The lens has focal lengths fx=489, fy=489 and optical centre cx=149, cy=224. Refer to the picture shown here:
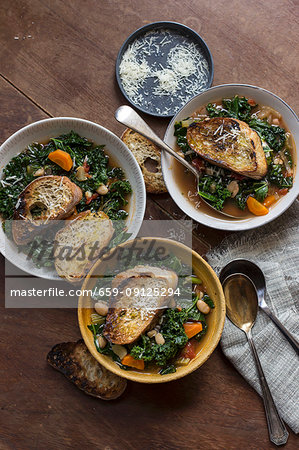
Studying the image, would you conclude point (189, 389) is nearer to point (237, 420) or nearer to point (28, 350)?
point (237, 420)

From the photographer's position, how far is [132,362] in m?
3.22

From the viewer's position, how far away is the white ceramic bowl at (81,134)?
11.0ft

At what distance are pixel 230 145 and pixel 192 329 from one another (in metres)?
1.28

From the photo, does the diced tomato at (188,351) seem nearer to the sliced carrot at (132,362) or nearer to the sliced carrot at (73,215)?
the sliced carrot at (132,362)

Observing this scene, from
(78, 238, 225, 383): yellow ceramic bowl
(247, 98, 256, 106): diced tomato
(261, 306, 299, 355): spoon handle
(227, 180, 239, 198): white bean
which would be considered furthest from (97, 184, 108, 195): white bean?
(261, 306, 299, 355): spoon handle

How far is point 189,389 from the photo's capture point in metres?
3.57

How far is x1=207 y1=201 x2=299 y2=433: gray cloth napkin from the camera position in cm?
350

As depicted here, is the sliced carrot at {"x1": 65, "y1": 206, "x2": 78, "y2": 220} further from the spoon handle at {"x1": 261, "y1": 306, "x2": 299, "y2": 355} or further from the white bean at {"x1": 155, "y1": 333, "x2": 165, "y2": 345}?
the spoon handle at {"x1": 261, "y1": 306, "x2": 299, "y2": 355}

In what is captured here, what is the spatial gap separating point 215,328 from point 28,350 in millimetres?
1404

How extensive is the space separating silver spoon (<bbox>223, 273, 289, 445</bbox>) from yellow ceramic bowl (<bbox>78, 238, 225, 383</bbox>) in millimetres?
261

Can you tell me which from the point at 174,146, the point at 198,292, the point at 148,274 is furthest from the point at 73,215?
the point at 198,292

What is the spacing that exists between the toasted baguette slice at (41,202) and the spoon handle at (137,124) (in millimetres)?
573

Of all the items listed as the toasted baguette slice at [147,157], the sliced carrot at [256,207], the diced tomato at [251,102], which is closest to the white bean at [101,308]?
the toasted baguette slice at [147,157]

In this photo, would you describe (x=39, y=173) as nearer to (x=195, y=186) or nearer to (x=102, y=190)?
(x=102, y=190)
